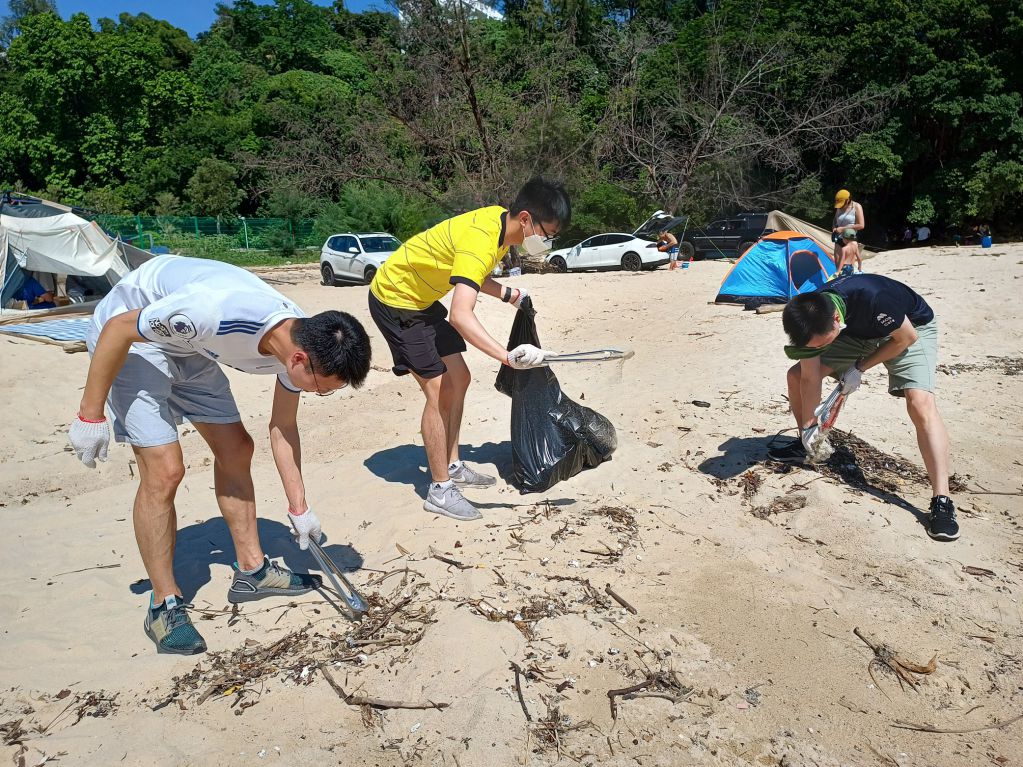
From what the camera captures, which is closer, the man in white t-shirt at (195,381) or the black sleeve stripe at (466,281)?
the man in white t-shirt at (195,381)

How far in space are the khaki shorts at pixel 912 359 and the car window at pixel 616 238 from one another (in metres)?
Result: 13.7

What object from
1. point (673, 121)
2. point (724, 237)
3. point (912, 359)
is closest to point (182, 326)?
point (912, 359)

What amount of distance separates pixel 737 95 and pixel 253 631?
20969mm

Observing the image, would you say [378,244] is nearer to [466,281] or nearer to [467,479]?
[467,479]

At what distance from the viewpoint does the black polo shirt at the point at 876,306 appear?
3.50m

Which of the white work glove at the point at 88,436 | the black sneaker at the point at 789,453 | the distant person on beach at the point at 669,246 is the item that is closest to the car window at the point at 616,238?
the distant person on beach at the point at 669,246

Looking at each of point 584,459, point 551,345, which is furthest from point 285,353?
point 551,345

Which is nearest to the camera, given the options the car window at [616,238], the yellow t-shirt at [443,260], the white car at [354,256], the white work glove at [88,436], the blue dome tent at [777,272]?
the white work glove at [88,436]

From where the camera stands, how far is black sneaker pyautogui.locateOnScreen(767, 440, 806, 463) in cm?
416

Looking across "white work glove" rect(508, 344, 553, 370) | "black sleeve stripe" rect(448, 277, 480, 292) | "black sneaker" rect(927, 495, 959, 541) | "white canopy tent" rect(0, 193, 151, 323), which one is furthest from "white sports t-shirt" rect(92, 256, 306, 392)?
"white canopy tent" rect(0, 193, 151, 323)

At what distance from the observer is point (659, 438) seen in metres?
4.66

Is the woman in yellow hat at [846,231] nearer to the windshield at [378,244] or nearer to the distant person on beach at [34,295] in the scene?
the windshield at [378,244]

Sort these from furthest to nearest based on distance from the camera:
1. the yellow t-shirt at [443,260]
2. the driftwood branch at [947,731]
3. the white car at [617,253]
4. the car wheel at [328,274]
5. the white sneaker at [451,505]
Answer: the white car at [617,253] → the car wheel at [328,274] → the white sneaker at [451,505] → the yellow t-shirt at [443,260] → the driftwood branch at [947,731]

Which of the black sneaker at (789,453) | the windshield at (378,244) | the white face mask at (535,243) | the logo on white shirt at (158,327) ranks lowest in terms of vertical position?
the black sneaker at (789,453)
